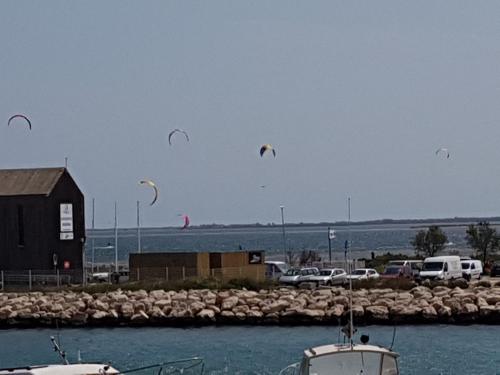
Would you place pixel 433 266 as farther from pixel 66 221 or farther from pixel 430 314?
pixel 66 221

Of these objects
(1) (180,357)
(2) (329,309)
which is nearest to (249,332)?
(2) (329,309)

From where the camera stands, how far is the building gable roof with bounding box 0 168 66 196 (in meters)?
63.9

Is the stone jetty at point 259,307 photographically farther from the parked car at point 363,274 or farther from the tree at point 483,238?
the tree at point 483,238

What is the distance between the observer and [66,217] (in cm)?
6425

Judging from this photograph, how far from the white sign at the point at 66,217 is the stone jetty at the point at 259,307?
10.6m

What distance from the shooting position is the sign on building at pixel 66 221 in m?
64.0

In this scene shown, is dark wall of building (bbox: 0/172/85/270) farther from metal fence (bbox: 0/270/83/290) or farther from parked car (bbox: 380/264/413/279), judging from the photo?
parked car (bbox: 380/264/413/279)

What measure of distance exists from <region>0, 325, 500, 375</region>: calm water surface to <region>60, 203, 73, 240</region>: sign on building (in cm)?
1616

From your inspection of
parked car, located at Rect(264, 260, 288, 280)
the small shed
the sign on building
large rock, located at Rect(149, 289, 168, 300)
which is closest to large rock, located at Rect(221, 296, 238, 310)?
large rock, located at Rect(149, 289, 168, 300)

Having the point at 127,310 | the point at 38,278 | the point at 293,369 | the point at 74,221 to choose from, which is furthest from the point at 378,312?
the point at 74,221

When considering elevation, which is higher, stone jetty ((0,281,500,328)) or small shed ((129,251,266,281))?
small shed ((129,251,266,281))

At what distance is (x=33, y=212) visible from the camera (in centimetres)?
6334

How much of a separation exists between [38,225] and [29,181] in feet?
9.39

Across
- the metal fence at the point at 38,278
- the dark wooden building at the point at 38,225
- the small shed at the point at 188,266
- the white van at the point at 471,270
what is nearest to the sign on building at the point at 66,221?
the dark wooden building at the point at 38,225
